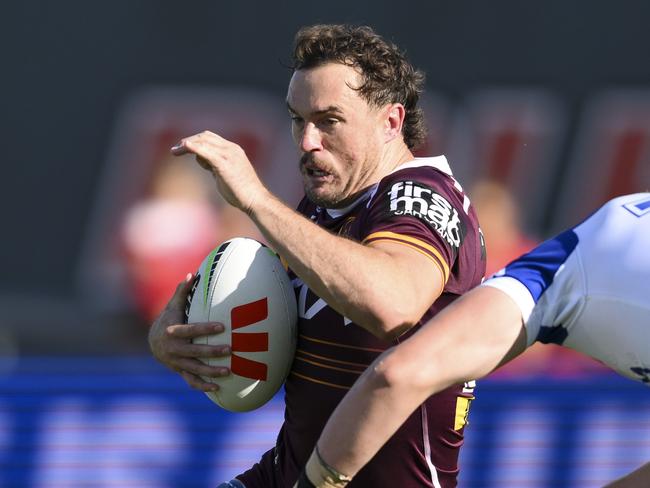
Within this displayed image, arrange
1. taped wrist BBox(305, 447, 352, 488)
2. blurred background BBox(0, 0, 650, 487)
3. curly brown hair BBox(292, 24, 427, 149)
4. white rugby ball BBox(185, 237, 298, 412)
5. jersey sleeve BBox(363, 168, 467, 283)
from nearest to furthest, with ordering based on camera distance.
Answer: taped wrist BBox(305, 447, 352, 488) < jersey sleeve BBox(363, 168, 467, 283) < white rugby ball BBox(185, 237, 298, 412) < curly brown hair BBox(292, 24, 427, 149) < blurred background BBox(0, 0, 650, 487)

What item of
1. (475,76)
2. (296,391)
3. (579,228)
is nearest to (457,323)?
(579,228)

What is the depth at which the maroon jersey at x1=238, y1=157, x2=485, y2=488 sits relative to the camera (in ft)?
11.1

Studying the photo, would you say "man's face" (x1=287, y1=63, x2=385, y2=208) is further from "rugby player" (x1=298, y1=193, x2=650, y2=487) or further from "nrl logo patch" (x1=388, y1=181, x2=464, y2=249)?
"rugby player" (x1=298, y1=193, x2=650, y2=487)

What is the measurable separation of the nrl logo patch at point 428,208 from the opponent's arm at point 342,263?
0.47 feet

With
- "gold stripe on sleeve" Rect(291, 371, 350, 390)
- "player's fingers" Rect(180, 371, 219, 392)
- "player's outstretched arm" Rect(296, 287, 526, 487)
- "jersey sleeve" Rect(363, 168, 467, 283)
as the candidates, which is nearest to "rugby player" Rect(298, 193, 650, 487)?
"player's outstretched arm" Rect(296, 287, 526, 487)

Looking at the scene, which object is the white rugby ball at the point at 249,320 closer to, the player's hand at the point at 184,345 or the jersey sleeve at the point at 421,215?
the player's hand at the point at 184,345

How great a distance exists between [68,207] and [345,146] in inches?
331

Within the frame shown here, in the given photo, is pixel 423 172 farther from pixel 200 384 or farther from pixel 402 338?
pixel 200 384

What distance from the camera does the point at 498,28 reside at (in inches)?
493

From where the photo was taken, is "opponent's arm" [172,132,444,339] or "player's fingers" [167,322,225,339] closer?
"opponent's arm" [172,132,444,339]

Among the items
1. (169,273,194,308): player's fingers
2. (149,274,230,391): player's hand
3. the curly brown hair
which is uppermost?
the curly brown hair

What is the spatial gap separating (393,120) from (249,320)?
0.80 metres

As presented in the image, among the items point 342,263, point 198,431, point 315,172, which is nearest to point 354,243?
point 342,263

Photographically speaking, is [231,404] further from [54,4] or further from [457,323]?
[54,4]
